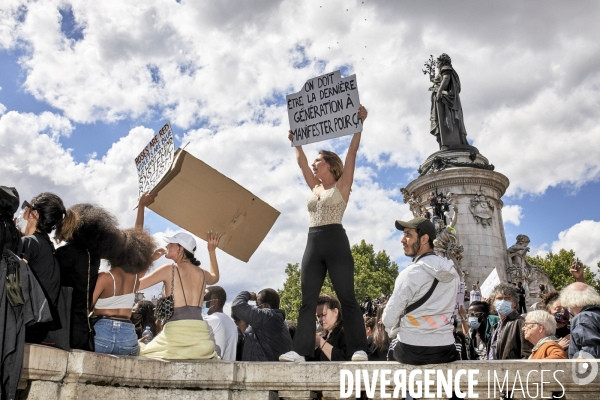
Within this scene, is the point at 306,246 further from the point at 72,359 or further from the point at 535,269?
the point at 535,269

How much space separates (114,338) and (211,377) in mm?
972

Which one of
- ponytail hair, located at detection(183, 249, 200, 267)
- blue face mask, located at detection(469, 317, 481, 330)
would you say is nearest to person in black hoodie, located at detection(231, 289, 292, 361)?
ponytail hair, located at detection(183, 249, 200, 267)

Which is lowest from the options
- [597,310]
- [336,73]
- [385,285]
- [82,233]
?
[597,310]

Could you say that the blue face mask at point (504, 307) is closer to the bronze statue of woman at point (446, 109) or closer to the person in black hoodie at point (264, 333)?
the person in black hoodie at point (264, 333)

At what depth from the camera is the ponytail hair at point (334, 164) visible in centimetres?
568

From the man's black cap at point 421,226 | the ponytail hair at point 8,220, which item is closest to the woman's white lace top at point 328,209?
the man's black cap at point 421,226

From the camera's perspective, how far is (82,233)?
4582mm

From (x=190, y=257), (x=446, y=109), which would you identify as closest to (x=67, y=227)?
(x=190, y=257)

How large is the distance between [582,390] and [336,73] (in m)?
4.03

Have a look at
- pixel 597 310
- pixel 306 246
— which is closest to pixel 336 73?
pixel 306 246

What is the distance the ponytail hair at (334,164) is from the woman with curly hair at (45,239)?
2.50m

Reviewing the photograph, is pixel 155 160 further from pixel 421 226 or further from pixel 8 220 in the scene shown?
pixel 421 226

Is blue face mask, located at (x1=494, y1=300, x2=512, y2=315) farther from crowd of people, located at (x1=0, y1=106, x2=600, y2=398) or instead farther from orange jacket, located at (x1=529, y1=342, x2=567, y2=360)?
A: orange jacket, located at (x1=529, y1=342, x2=567, y2=360)

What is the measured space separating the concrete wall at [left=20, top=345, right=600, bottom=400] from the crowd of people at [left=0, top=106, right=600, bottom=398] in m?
0.22
